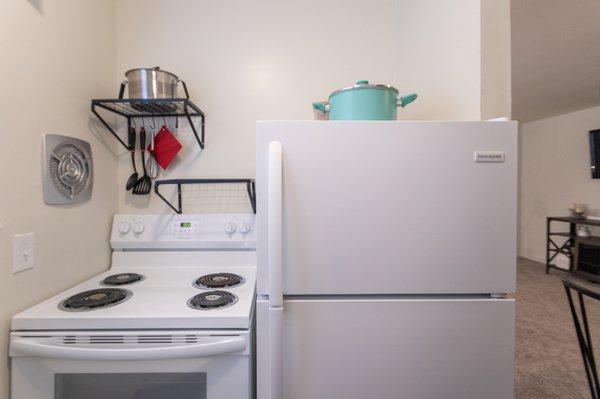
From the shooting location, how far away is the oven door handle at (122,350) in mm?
784

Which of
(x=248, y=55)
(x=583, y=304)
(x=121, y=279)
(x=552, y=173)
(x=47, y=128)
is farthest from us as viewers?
(x=552, y=173)

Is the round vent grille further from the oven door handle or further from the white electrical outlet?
the oven door handle

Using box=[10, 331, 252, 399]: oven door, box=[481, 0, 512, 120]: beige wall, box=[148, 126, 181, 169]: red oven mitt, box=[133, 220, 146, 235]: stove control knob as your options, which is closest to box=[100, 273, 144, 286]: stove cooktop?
box=[133, 220, 146, 235]: stove control knob

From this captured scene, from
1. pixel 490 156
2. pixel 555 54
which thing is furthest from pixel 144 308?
pixel 555 54

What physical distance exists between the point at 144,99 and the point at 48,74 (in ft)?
1.07

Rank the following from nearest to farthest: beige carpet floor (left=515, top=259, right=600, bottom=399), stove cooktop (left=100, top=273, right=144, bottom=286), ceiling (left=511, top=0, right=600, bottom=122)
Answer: stove cooktop (left=100, top=273, right=144, bottom=286) < beige carpet floor (left=515, top=259, right=600, bottom=399) < ceiling (left=511, top=0, right=600, bottom=122)

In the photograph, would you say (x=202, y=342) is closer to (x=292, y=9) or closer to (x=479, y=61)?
(x=479, y=61)

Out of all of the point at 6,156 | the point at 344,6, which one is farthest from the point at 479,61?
the point at 6,156

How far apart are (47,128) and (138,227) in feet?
1.87

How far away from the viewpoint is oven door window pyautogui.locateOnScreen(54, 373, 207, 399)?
87cm

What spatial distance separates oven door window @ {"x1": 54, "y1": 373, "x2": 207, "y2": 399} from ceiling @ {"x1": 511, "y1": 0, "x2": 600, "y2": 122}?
109 inches

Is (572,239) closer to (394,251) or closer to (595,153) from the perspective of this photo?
(595,153)

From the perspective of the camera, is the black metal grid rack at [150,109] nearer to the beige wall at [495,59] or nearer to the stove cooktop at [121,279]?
the stove cooktop at [121,279]

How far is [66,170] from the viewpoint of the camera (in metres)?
1.08
